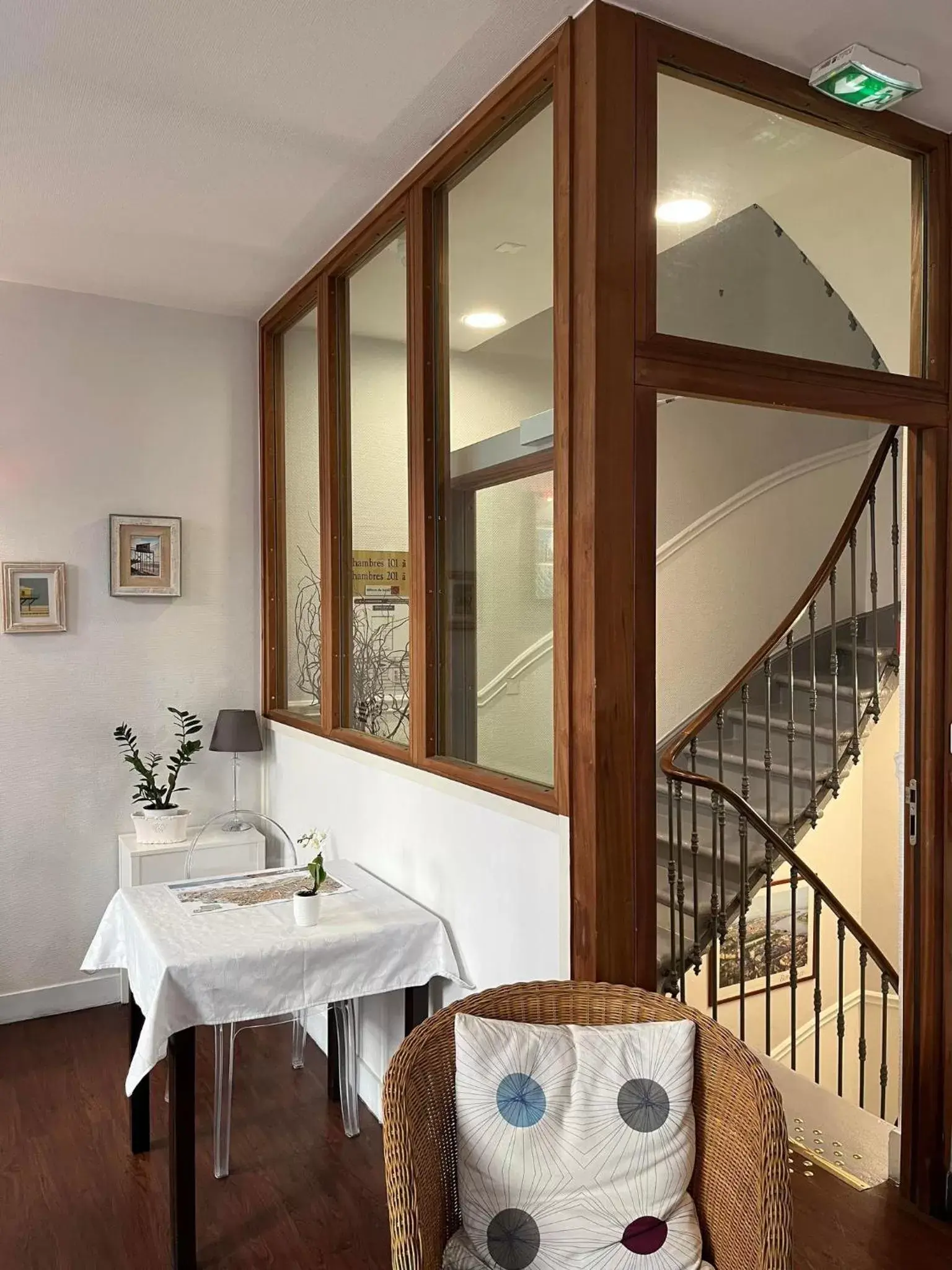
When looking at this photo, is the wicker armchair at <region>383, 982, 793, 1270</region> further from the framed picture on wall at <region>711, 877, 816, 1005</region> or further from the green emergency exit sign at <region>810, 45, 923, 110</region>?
the green emergency exit sign at <region>810, 45, 923, 110</region>

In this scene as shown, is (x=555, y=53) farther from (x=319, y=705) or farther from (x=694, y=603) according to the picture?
(x=319, y=705)

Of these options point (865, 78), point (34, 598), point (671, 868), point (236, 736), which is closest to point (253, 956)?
point (671, 868)

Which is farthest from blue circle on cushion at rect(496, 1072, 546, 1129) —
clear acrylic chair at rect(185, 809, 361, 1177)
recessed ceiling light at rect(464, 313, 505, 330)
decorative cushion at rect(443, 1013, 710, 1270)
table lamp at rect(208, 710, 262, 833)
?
table lamp at rect(208, 710, 262, 833)

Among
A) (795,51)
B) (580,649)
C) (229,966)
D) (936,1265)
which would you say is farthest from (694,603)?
(936,1265)

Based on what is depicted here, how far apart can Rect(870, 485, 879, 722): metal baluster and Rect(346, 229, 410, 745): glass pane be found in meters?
1.27

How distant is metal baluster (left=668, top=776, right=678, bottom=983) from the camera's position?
7.27 ft

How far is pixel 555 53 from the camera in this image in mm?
2104

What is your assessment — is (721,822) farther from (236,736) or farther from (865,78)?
(236,736)

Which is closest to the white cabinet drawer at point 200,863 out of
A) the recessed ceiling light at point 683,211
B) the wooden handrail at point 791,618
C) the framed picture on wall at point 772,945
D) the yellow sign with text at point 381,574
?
the yellow sign with text at point 381,574

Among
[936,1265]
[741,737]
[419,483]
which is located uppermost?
[419,483]

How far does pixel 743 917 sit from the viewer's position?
2.71 metres

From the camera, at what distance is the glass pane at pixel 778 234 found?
84.8 inches

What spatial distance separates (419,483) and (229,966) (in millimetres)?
1378

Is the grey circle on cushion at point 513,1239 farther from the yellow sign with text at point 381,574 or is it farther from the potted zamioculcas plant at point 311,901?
the yellow sign with text at point 381,574
